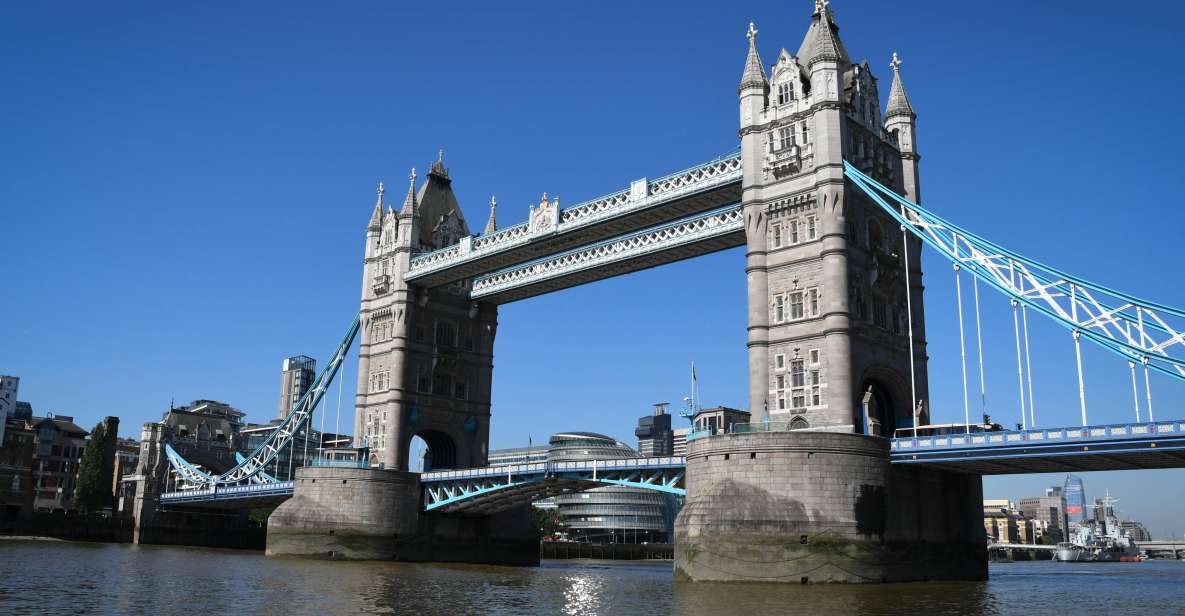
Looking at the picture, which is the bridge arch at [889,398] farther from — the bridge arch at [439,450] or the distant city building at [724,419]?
the bridge arch at [439,450]

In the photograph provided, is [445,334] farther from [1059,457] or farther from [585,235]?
[1059,457]

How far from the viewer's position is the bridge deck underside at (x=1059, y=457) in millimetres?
37844

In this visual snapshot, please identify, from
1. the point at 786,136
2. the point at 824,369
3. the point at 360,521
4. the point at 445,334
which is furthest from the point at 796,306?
the point at 445,334

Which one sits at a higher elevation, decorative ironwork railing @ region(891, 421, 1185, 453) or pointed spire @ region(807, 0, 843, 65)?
pointed spire @ region(807, 0, 843, 65)

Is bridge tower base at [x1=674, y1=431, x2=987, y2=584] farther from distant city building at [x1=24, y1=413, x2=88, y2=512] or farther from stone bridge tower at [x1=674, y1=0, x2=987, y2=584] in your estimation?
distant city building at [x1=24, y1=413, x2=88, y2=512]

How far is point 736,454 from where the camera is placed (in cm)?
4291

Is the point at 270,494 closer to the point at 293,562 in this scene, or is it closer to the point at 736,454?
the point at 293,562

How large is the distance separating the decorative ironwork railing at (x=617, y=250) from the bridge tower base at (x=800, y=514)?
14.6 m

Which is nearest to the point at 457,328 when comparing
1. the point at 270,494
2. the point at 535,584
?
the point at 270,494

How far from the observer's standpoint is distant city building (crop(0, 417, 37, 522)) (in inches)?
3597

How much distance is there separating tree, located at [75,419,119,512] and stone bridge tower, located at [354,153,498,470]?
131 feet

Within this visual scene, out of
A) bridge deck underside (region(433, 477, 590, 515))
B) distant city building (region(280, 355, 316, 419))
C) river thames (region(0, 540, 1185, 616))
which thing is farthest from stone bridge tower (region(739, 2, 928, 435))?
distant city building (region(280, 355, 316, 419))

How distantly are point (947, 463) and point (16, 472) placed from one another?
83.4 m

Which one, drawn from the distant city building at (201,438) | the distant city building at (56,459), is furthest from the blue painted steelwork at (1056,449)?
the distant city building at (56,459)
